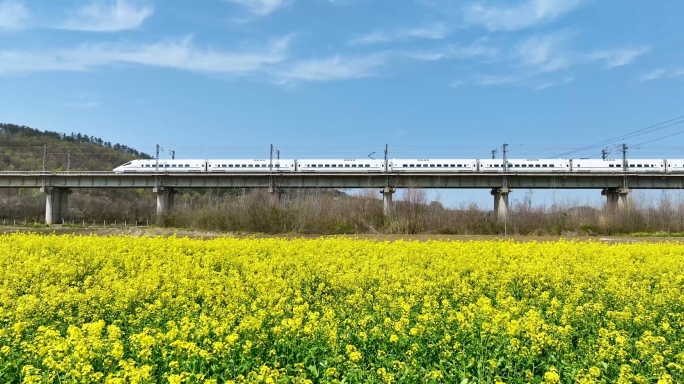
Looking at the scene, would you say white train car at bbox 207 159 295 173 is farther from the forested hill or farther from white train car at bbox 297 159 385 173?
the forested hill

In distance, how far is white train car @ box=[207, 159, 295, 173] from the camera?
4919cm

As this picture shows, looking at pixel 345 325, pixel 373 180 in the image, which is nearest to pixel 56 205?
pixel 373 180

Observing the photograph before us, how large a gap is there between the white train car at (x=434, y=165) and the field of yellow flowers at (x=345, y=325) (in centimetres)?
3837

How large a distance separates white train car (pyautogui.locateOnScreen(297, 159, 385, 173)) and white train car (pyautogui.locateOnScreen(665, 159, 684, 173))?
92.8ft

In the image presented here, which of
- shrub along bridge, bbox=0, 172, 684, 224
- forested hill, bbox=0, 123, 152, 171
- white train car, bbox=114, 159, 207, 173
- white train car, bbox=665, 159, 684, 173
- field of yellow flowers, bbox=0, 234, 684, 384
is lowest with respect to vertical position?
field of yellow flowers, bbox=0, 234, 684, 384

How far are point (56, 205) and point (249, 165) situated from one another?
2364cm

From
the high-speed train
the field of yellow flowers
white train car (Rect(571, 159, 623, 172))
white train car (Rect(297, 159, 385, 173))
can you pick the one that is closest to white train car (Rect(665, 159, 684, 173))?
the high-speed train

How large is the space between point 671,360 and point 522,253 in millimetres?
6573

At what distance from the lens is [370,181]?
→ 159 ft

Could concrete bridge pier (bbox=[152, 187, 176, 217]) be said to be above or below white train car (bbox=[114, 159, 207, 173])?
below

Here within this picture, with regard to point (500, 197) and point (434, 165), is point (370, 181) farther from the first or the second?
point (500, 197)

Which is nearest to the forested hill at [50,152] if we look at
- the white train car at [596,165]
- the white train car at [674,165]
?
the white train car at [596,165]

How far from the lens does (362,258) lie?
10.5m

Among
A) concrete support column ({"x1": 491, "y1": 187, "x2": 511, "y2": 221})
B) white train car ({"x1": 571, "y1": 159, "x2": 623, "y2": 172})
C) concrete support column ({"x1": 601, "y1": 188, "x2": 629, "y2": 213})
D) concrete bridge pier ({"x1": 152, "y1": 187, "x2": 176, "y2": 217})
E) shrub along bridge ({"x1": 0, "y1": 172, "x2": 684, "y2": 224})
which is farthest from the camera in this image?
concrete bridge pier ({"x1": 152, "y1": 187, "x2": 176, "y2": 217})
